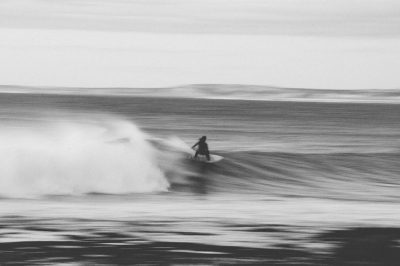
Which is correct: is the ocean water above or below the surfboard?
below

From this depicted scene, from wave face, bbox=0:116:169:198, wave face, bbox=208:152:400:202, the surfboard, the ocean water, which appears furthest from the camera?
the surfboard

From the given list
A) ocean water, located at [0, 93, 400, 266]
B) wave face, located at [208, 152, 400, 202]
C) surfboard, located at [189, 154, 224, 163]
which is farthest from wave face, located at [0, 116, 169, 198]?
wave face, located at [208, 152, 400, 202]

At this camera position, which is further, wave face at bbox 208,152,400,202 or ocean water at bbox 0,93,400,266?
wave face at bbox 208,152,400,202

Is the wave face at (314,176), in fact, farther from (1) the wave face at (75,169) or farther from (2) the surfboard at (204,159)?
(1) the wave face at (75,169)

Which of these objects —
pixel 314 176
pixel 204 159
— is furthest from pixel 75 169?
pixel 314 176

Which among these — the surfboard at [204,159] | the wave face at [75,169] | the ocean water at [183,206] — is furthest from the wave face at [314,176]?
the wave face at [75,169]

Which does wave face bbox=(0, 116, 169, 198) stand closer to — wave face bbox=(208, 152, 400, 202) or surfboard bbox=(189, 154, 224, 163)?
surfboard bbox=(189, 154, 224, 163)

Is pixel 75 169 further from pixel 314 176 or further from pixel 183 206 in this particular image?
pixel 314 176

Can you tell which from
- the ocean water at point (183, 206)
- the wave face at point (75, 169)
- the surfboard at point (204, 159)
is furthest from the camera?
the surfboard at point (204, 159)

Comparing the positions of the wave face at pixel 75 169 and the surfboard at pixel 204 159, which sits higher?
the surfboard at pixel 204 159

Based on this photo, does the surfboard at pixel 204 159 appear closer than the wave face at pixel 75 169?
No

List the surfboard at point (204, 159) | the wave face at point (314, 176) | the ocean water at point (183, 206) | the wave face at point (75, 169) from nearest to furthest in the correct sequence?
the ocean water at point (183, 206)
the wave face at point (75, 169)
the wave face at point (314, 176)
the surfboard at point (204, 159)

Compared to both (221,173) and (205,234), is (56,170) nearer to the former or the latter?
(221,173)

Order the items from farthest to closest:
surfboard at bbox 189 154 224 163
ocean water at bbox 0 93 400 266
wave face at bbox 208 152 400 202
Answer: surfboard at bbox 189 154 224 163 < wave face at bbox 208 152 400 202 < ocean water at bbox 0 93 400 266
